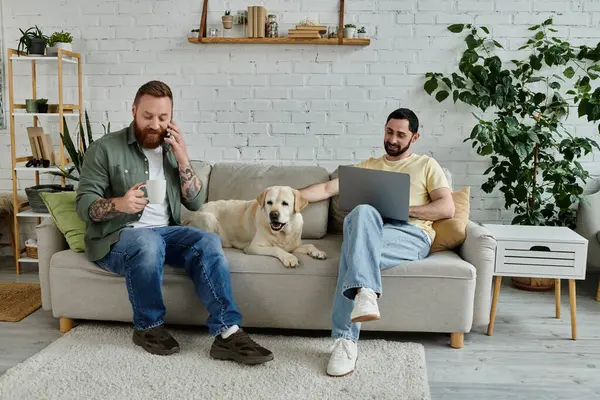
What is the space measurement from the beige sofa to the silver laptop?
0.80 ft

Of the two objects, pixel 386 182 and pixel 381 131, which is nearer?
pixel 386 182

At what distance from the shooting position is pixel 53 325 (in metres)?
2.93

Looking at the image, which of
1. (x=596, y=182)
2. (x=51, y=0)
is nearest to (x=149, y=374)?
(x=51, y=0)

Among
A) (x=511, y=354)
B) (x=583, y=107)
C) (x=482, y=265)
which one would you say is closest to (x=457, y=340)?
(x=511, y=354)

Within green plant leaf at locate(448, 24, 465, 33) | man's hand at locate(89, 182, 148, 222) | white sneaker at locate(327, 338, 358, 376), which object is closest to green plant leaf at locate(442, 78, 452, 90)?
green plant leaf at locate(448, 24, 465, 33)

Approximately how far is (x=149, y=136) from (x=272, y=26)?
1389 millimetres

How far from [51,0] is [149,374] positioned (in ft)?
8.72

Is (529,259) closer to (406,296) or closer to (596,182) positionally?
(406,296)

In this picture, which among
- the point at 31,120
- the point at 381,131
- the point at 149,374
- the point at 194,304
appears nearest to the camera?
the point at 149,374

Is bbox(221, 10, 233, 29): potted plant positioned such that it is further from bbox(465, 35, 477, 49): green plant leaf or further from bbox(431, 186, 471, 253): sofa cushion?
bbox(431, 186, 471, 253): sofa cushion

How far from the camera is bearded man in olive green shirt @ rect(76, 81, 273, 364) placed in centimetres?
Answer: 251

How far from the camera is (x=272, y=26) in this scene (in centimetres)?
374

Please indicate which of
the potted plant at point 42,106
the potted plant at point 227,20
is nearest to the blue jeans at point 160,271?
the potted plant at point 42,106

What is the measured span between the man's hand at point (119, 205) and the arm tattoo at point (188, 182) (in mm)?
255
